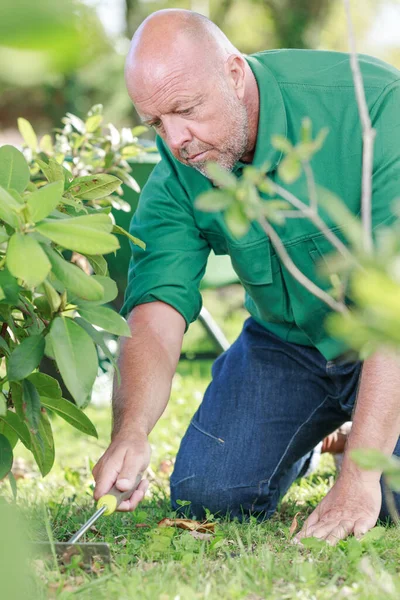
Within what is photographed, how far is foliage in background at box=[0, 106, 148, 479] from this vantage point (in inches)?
43.2

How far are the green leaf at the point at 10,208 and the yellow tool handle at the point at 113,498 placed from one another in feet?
2.06

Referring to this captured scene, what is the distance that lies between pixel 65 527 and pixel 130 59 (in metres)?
1.13

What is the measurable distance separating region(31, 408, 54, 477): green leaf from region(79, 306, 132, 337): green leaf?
28 cm

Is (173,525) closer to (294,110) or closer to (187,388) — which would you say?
(294,110)

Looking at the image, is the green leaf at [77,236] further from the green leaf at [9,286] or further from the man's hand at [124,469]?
the man's hand at [124,469]

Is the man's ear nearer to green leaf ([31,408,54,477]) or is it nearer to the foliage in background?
the foliage in background

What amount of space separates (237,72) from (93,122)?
82cm

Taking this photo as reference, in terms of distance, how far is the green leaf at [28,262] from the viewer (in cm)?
104

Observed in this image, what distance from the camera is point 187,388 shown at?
4094 mm

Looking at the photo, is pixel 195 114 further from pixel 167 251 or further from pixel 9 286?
pixel 9 286

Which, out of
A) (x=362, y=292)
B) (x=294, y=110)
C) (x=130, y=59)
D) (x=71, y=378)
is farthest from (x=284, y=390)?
(x=362, y=292)

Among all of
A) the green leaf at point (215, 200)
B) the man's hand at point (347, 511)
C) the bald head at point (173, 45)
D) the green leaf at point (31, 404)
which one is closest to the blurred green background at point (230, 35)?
the bald head at point (173, 45)

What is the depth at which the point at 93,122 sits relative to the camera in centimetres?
271

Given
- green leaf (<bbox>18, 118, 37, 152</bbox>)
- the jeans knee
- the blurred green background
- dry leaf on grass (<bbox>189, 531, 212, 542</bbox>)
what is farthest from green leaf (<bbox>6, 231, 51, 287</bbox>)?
the blurred green background
